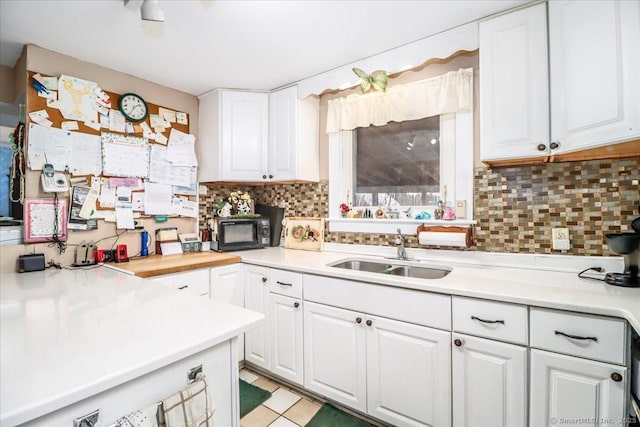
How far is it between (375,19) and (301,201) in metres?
1.55

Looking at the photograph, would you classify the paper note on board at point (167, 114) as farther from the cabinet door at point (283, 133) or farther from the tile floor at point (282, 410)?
the tile floor at point (282, 410)

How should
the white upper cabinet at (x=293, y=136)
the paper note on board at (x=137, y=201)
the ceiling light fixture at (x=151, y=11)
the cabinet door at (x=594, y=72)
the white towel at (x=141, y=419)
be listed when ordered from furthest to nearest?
the white upper cabinet at (x=293, y=136)
the paper note on board at (x=137, y=201)
the ceiling light fixture at (x=151, y=11)
the cabinet door at (x=594, y=72)
the white towel at (x=141, y=419)

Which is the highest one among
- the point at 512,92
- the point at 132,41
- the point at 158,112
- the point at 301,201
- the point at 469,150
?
the point at 132,41

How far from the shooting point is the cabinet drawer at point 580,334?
3.62ft

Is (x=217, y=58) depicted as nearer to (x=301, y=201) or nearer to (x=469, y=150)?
(x=301, y=201)

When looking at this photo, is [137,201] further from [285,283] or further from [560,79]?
[560,79]

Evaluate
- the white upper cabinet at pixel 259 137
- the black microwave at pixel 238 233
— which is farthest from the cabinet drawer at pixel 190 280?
the white upper cabinet at pixel 259 137

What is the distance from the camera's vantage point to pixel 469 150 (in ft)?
6.50

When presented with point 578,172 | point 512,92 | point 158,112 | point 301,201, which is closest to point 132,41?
point 158,112

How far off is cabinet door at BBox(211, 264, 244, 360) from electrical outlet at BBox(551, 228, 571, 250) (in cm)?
203

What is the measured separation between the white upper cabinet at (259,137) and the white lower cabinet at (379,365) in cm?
124

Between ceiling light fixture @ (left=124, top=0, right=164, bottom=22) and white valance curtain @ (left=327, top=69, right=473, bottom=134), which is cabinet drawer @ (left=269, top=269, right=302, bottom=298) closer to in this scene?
white valance curtain @ (left=327, top=69, right=473, bottom=134)

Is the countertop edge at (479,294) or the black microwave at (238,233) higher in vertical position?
the black microwave at (238,233)

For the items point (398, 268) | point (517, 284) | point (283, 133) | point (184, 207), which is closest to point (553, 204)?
point (517, 284)
